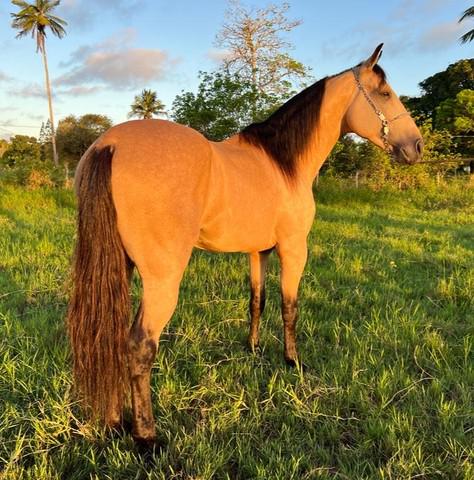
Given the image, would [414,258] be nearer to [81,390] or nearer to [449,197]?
[81,390]

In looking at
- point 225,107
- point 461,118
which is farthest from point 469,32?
point 225,107

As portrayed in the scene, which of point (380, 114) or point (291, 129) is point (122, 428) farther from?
point (380, 114)

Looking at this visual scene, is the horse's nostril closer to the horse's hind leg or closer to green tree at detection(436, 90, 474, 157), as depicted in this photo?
the horse's hind leg

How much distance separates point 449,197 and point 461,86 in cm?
2813

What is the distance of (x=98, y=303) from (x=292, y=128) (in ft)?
6.19

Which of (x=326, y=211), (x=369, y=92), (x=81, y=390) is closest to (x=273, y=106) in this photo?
(x=326, y=211)

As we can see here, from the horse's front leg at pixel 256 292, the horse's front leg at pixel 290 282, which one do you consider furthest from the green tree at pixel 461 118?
the horse's front leg at pixel 290 282

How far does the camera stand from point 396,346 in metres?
3.09

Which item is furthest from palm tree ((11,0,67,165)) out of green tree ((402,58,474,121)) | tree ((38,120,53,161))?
green tree ((402,58,474,121))

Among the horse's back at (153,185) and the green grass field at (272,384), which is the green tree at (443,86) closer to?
the green grass field at (272,384)

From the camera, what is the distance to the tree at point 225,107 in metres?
12.3

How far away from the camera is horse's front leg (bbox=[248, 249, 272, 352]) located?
3.29 metres

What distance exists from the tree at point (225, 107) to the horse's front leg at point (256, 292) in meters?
9.49

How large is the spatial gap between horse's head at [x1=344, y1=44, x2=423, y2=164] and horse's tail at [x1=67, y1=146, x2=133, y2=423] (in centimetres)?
196
